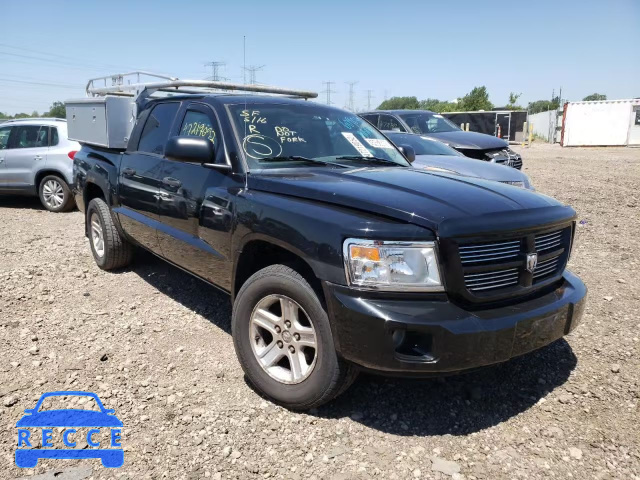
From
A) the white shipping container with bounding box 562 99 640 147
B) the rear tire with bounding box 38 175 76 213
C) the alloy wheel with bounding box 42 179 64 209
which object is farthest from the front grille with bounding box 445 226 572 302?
the white shipping container with bounding box 562 99 640 147

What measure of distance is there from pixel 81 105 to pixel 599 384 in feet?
18.6

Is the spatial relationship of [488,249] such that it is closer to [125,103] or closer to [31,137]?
[125,103]

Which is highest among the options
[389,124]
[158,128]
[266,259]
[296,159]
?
[389,124]

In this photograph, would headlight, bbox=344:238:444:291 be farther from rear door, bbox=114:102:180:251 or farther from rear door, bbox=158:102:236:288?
rear door, bbox=114:102:180:251

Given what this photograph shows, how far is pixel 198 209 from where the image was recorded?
3.55 meters

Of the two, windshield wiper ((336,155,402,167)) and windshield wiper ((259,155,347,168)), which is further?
windshield wiper ((336,155,402,167))

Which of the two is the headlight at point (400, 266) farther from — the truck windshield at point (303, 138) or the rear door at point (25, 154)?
the rear door at point (25, 154)

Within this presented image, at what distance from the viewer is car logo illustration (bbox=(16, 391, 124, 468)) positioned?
257 centimetres

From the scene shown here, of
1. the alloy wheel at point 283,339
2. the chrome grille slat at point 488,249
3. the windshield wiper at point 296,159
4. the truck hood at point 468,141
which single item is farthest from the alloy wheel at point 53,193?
the chrome grille slat at point 488,249

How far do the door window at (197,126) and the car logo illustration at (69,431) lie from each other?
1.90 meters

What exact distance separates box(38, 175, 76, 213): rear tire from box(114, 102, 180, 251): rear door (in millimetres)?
5127

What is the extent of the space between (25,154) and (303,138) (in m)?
7.75

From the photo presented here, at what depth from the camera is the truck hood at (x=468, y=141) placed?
9469 mm

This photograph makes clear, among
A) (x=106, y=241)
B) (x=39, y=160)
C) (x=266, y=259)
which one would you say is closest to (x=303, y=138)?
(x=266, y=259)
